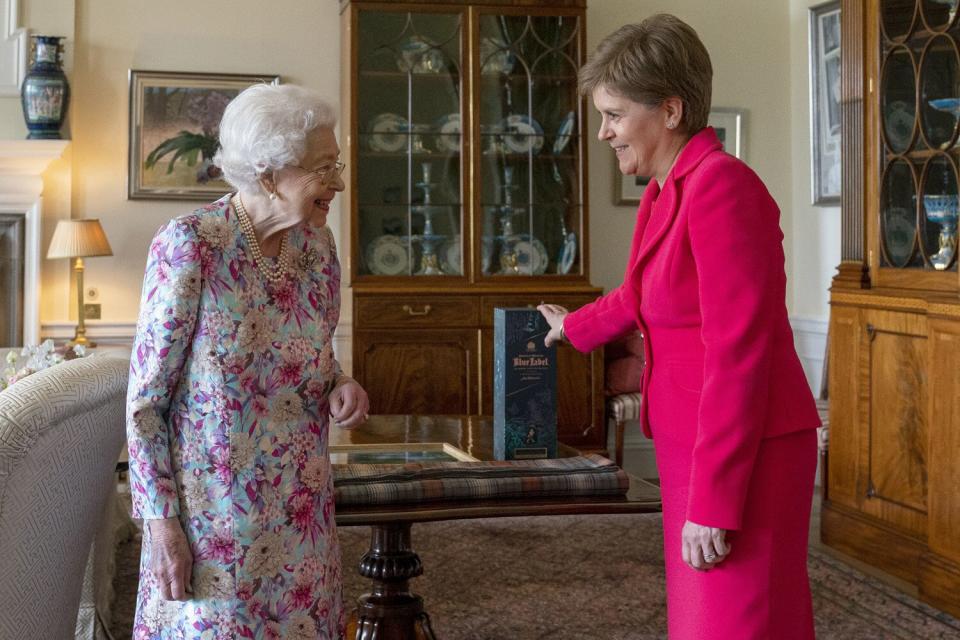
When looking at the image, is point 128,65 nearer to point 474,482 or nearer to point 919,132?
point 919,132

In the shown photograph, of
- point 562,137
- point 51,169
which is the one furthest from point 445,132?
point 51,169

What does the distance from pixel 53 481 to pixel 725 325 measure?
3.33 feet

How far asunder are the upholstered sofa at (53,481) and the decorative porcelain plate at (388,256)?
3.04 m

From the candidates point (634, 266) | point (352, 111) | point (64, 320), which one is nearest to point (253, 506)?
point (634, 266)

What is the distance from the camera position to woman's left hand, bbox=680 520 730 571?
155 centimetres

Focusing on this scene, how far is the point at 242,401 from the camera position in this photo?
5.55 feet

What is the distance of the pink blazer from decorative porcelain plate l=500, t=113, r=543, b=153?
12.1ft

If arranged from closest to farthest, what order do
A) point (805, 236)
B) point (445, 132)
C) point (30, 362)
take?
point (30, 362) < point (445, 132) < point (805, 236)

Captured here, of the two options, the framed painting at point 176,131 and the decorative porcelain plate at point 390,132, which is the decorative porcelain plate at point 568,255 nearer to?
the decorative porcelain plate at point 390,132

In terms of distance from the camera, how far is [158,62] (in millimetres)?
5309

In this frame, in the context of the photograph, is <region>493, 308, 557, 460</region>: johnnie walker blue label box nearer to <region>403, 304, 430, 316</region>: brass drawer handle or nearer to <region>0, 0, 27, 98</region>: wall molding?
<region>403, 304, 430, 316</region>: brass drawer handle

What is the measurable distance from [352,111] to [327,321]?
339 centimetres

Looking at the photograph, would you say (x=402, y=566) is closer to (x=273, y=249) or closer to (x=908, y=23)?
(x=273, y=249)

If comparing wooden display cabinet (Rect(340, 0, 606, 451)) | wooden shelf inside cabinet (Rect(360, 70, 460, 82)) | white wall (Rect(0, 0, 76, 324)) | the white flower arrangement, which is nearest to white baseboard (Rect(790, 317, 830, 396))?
wooden display cabinet (Rect(340, 0, 606, 451))
